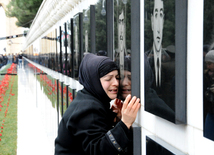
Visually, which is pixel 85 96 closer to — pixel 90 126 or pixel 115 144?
Answer: pixel 90 126

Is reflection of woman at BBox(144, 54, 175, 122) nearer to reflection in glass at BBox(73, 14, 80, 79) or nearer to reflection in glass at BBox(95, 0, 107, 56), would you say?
reflection in glass at BBox(95, 0, 107, 56)

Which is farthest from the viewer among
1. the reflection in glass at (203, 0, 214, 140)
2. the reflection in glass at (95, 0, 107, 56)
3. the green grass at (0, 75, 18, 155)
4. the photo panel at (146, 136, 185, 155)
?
the green grass at (0, 75, 18, 155)

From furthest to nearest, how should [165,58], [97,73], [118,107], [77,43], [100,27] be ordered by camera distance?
1. [77,43]
2. [100,27]
3. [118,107]
4. [97,73]
5. [165,58]

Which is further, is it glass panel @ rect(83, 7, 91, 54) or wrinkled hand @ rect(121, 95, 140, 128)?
glass panel @ rect(83, 7, 91, 54)

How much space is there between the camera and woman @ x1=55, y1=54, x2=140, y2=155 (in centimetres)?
186

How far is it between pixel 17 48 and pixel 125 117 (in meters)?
81.3

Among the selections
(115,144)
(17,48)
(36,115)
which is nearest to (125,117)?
(115,144)

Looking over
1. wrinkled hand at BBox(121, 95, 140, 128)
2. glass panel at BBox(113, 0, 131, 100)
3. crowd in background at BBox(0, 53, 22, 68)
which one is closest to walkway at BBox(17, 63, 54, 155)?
glass panel at BBox(113, 0, 131, 100)

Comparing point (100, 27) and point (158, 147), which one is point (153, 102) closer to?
point (158, 147)

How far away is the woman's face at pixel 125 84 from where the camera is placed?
221 centimetres

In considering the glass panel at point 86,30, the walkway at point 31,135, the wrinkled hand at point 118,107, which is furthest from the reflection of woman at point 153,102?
the walkway at point 31,135

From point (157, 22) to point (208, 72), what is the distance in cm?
56

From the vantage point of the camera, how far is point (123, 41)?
232 cm

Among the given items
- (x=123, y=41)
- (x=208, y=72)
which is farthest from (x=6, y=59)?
(x=208, y=72)
